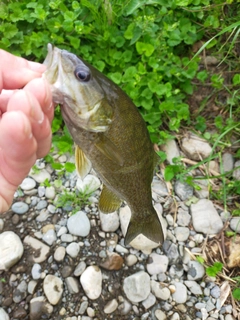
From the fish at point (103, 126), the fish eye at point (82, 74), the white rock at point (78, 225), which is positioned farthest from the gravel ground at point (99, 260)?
the fish eye at point (82, 74)

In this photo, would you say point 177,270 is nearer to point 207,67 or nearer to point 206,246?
point 206,246

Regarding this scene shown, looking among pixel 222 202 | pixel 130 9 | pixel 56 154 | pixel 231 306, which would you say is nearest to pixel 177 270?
pixel 231 306

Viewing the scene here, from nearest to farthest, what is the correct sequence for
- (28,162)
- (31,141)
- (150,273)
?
(31,141) → (28,162) → (150,273)

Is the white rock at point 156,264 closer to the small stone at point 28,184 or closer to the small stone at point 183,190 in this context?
the small stone at point 183,190

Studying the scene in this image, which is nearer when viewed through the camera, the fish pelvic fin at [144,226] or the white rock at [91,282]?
the fish pelvic fin at [144,226]

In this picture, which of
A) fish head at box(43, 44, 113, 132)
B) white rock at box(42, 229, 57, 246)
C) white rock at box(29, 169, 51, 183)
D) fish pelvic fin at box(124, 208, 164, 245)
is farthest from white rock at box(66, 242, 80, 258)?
fish head at box(43, 44, 113, 132)

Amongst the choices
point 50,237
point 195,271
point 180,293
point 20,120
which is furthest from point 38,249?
point 20,120

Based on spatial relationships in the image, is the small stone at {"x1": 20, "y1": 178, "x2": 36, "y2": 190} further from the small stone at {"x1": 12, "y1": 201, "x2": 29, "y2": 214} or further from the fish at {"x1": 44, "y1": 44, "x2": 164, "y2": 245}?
the fish at {"x1": 44, "y1": 44, "x2": 164, "y2": 245}
